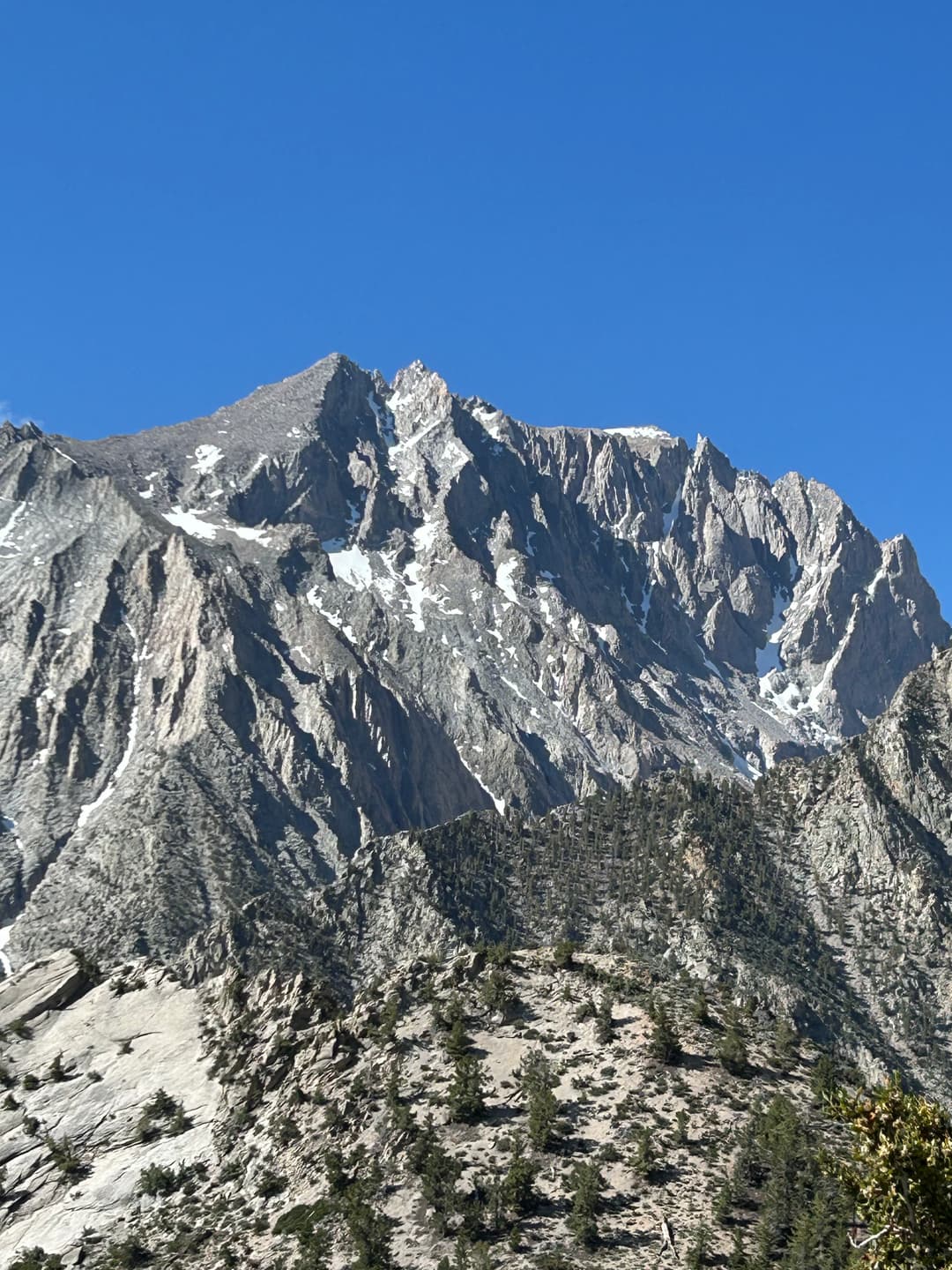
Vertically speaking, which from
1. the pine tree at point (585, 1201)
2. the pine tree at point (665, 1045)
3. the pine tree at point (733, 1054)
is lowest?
the pine tree at point (585, 1201)

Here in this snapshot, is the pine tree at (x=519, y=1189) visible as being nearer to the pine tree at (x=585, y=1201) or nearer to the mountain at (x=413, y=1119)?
the mountain at (x=413, y=1119)

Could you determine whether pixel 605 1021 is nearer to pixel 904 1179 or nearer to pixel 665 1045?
pixel 665 1045

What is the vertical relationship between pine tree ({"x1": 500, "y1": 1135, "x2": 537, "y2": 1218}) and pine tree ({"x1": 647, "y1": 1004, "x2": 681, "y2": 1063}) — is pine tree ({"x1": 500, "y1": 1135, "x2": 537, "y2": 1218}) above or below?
below

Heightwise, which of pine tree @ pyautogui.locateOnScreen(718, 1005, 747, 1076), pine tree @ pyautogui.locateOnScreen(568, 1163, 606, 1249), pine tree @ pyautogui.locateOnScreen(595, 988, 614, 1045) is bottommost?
pine tree @ pyautogui.locateOnScreen(568, 1163, 606, 1249)

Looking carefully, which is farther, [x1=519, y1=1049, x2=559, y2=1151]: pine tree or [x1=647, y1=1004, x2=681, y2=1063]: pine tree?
[x1=647, y1=1004, x2=681, y2=1063]: pine tree

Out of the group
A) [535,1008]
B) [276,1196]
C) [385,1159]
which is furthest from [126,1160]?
[535,1008]

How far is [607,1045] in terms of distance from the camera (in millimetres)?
70500

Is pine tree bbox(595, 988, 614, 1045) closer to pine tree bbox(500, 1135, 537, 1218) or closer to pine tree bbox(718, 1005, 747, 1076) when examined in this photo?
pine tree bbox(718, 1005, 747, 1076)

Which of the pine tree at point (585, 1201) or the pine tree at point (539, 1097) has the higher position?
the pine tree at point (539, 1097)

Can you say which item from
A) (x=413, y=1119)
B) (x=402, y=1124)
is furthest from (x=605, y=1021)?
(x=402, y=1124)

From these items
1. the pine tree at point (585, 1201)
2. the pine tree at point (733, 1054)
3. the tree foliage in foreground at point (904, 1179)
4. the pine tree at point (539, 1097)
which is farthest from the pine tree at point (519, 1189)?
the tree foliage in foreground at point (904, 1179)

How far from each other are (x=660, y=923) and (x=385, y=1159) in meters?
137

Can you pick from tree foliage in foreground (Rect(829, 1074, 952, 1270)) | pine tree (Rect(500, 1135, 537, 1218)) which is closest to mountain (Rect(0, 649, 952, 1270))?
pine tree (Rect(500, 1135, 537, 1218))

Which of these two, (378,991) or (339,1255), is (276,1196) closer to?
(339,1255)
